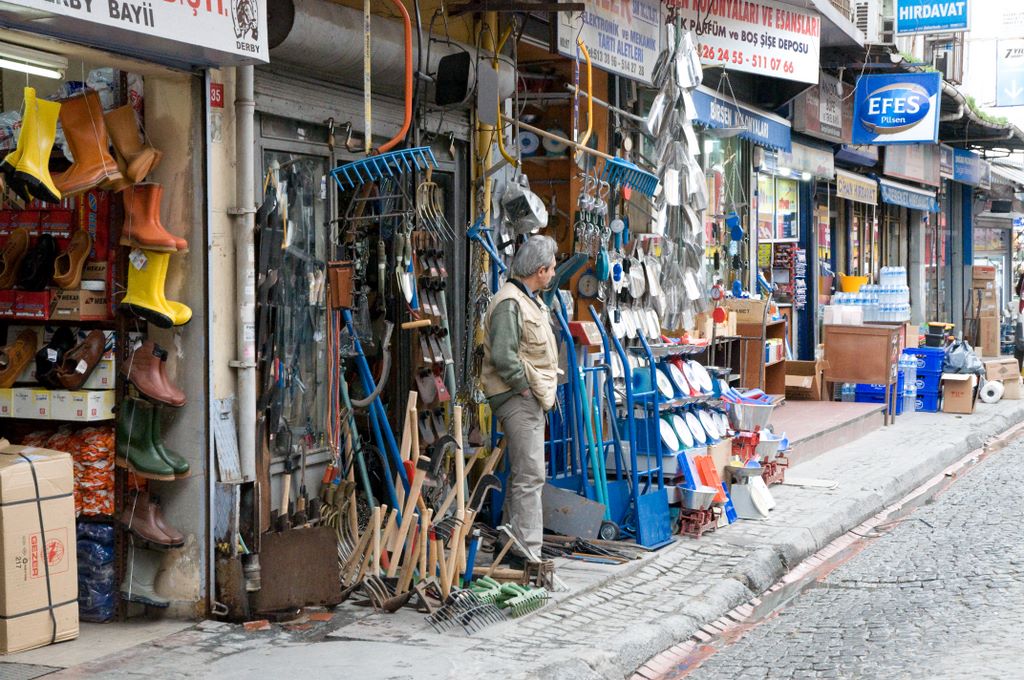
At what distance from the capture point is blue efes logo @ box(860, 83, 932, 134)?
1878 centimetres

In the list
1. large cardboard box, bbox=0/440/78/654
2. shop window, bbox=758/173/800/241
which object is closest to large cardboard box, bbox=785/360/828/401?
shop window, bbox=758/173/800/241

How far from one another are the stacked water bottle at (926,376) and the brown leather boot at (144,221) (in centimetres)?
1369

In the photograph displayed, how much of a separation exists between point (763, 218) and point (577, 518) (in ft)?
31.9

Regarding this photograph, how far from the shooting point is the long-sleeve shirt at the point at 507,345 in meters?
7.55

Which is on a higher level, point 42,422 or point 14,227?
point 14,227

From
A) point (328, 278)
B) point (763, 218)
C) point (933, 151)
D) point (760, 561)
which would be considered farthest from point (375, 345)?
point (933, 151)

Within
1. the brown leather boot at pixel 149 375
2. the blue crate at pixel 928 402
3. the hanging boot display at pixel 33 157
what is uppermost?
the hanging boot display at pixel 33 157

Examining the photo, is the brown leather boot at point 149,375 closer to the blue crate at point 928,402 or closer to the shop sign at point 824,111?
the shop sign at point 824,111

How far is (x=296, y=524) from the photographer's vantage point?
24.5ft

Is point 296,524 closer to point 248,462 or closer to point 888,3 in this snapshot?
point 248,462

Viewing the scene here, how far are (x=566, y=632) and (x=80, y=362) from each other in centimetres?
279

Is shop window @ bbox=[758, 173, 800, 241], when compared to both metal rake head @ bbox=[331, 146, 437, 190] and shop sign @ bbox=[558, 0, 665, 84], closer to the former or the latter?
shop sign @ bbox=[558, 0, 665, 84]

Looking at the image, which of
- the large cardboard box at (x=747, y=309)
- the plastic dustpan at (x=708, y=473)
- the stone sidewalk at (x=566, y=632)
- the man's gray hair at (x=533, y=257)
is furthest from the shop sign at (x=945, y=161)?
the man's gray hair at (x=533, y=257)

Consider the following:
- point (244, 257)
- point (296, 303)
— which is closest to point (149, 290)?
point (244, 257)
